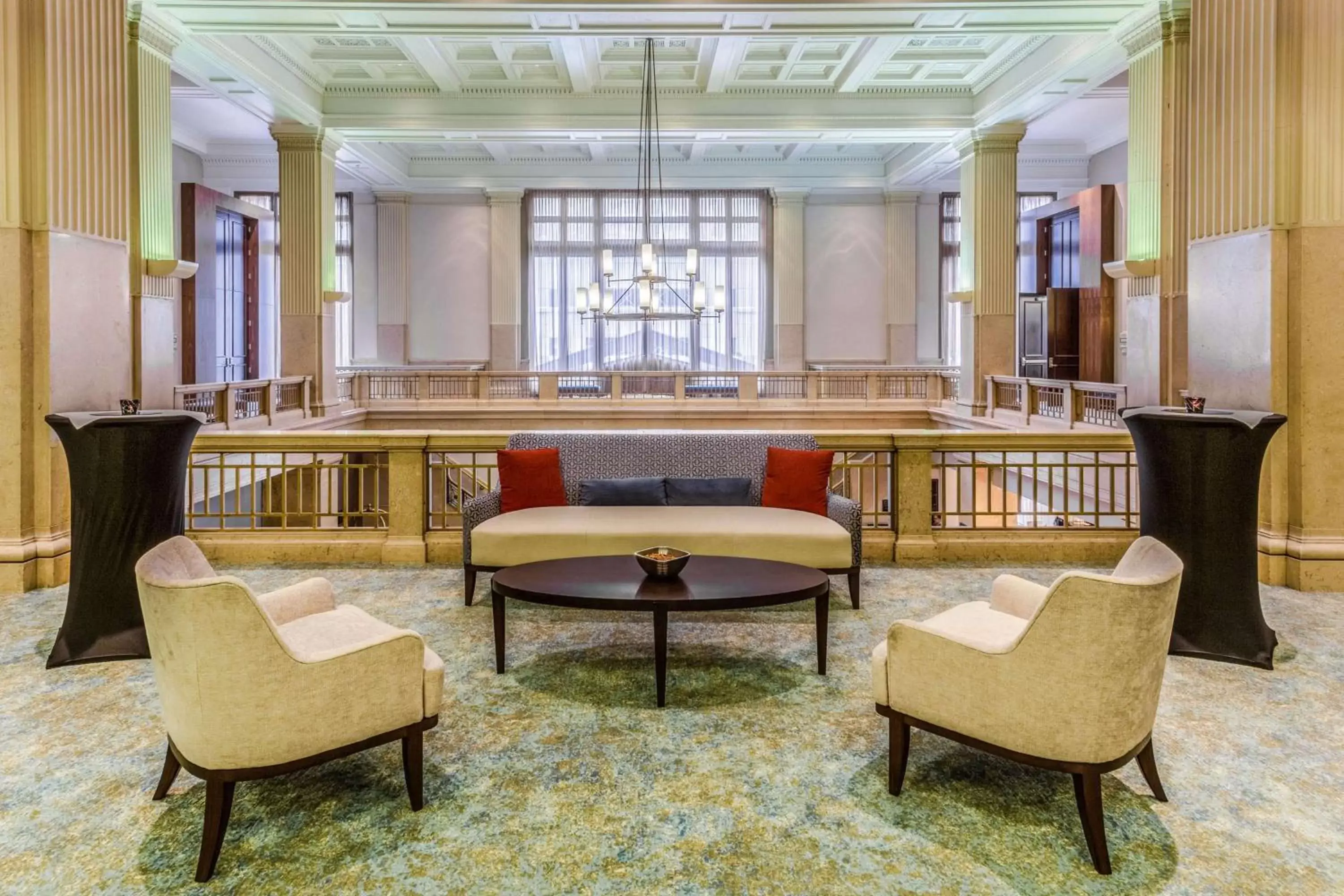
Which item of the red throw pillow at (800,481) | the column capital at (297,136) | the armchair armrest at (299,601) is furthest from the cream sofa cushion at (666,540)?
the column capital at (297,136)

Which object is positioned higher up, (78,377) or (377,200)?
(377,200)

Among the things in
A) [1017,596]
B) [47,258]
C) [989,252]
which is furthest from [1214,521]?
[989,252]

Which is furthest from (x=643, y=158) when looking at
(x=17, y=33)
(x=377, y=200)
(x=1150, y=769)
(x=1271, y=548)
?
(x=1150, y=769)

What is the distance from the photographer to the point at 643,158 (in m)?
16.7

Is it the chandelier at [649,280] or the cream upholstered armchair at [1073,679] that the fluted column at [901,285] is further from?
the cream upholstered armchair at [1073,679]

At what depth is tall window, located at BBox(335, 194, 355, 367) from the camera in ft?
57.0

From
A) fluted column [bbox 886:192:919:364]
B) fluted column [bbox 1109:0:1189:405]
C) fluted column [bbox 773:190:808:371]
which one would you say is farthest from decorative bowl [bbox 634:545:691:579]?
fluted column [bbox 886:192:919:364]

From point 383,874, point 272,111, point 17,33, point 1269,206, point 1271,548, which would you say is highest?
point 272,111

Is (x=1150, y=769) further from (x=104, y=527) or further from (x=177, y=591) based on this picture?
(x=104, y=527)

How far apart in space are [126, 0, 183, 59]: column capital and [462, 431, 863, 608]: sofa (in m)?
5.85

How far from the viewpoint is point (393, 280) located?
17312mm

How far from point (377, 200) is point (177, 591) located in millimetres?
16431

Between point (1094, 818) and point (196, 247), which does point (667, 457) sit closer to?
point (1094, 818)

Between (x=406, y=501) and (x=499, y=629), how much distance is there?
2582 mm
